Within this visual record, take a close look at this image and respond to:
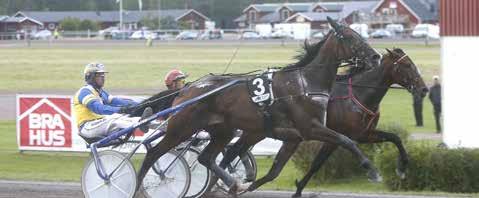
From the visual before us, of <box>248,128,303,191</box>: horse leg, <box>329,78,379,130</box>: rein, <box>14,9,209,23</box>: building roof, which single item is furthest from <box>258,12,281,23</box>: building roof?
<box>248,128,303,191</box>: horse leg

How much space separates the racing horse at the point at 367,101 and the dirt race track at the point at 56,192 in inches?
13.9

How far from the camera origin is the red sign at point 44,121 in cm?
1589

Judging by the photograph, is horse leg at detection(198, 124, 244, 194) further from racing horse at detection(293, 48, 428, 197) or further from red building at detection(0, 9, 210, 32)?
red building at detection(0, 9, 210, 32)

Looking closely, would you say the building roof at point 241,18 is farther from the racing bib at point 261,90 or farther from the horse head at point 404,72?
the racing bib at point 261,90

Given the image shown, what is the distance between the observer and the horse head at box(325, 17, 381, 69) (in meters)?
8.98

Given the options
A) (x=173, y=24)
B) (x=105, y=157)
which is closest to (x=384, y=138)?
(x=105, y=157)

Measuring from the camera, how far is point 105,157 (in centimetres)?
905

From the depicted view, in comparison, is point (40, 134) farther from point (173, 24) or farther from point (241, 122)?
point (173, 24)

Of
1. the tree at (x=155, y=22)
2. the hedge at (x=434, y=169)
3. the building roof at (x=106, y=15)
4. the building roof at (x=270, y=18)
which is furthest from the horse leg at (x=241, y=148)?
the building roof at (x=270, y=18)

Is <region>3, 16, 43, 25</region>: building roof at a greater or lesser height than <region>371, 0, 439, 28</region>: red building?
lesser

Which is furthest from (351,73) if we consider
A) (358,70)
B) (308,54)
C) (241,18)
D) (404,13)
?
(404,13)

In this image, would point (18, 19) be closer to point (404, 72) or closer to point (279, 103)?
point (404, 72)

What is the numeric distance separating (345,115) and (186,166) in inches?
67.4

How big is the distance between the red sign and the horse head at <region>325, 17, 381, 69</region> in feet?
25.2
